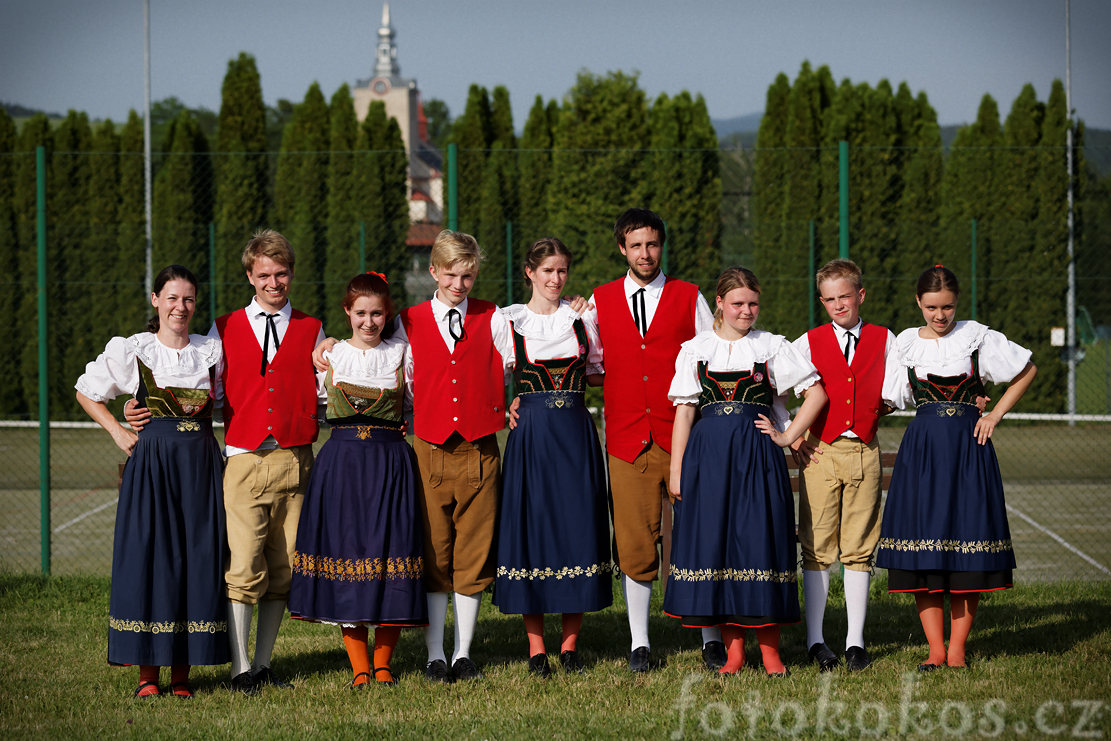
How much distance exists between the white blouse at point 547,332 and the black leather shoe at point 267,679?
5.08 feet

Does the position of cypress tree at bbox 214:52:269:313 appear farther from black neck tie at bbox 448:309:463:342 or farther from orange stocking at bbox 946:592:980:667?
orange stocking at bbox 946:592:980:667

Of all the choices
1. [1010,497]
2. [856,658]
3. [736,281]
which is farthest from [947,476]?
[1010,497]

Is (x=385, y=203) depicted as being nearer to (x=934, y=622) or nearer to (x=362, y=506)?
(x=362, y=506)

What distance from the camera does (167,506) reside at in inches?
159

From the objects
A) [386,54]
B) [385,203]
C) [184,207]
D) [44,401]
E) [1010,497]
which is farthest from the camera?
[386,54]

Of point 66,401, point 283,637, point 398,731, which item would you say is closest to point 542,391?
point 398,731

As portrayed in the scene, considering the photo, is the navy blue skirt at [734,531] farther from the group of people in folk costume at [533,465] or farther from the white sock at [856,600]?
the white sock at [856,600]

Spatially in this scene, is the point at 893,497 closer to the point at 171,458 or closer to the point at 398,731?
the point at 398,731

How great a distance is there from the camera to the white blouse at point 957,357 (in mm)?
4235

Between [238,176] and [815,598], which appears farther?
[238,176]

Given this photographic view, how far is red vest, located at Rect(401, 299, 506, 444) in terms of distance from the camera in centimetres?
417

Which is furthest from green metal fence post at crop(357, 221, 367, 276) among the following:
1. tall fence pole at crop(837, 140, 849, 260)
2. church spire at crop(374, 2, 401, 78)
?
church spire at crop(374, 2, 401, 78)

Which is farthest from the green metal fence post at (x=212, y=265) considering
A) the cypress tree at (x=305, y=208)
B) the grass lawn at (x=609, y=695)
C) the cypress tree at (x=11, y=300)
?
the grass lawn at (x=609, y=695)

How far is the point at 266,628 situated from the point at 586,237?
31.4 feet
